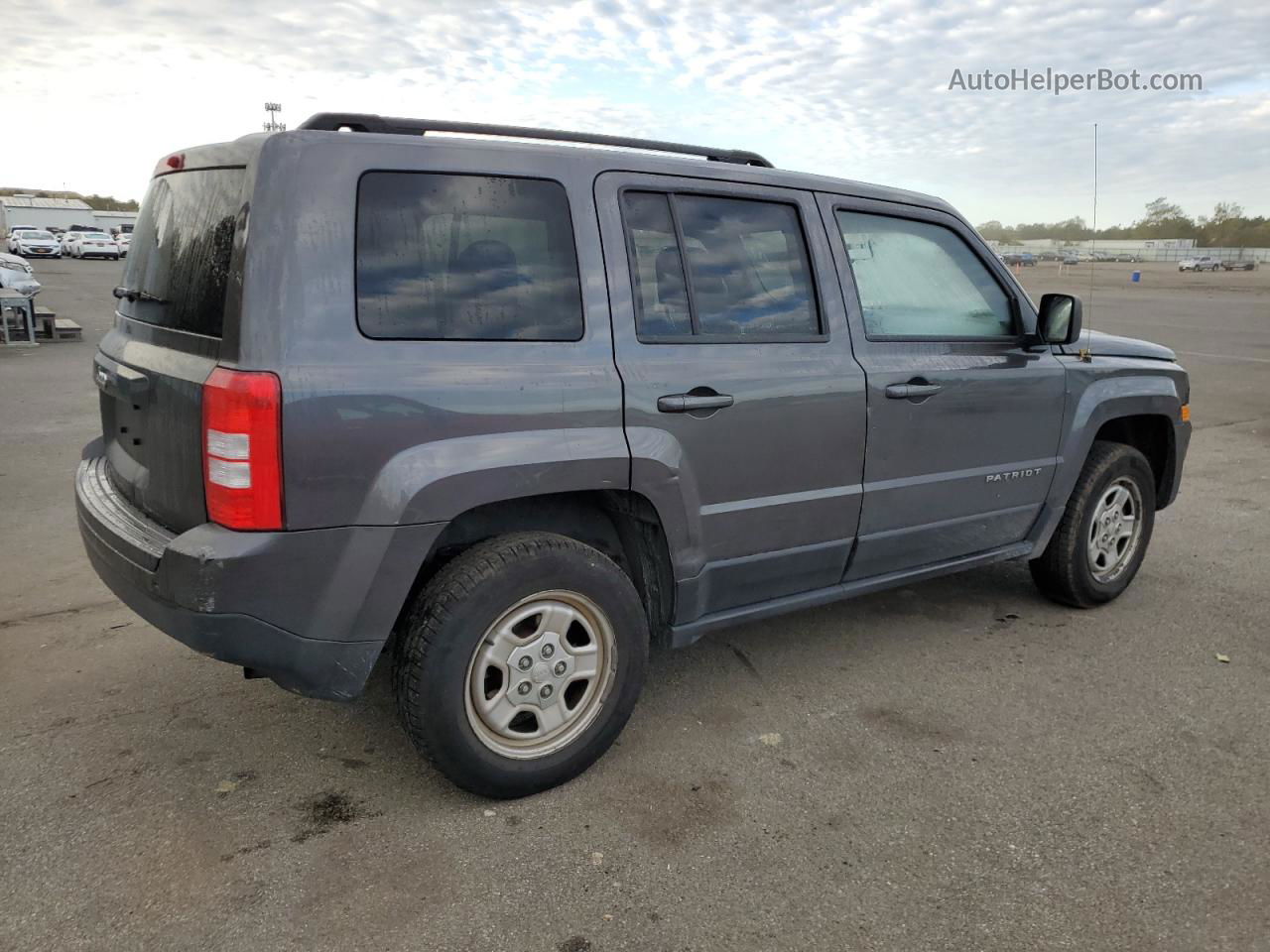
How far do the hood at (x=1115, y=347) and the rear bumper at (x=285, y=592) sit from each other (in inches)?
128

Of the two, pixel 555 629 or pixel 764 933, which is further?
pixel 555 629

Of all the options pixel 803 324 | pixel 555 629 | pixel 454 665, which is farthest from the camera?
pixel 803 324

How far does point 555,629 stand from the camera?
2.95 meters

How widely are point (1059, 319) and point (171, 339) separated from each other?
133 inches

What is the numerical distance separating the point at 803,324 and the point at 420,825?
2087mm

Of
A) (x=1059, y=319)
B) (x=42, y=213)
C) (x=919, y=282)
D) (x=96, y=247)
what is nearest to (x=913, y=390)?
(x=919, y=282)

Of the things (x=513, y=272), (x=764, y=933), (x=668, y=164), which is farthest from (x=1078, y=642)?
(x=513, y=272)

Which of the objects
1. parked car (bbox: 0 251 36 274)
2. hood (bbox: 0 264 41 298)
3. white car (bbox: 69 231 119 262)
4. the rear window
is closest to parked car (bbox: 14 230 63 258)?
white car (bbox: 69 231 119 262)

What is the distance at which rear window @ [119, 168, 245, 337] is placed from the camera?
2590 millimetres

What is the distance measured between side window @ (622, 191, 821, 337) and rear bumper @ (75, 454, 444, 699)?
109cm

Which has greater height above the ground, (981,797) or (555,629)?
(555,629)

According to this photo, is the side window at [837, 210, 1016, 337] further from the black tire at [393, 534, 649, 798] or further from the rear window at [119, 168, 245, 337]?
the rear window at [119, 168, 245, 337]

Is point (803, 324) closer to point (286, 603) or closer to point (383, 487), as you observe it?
point (383, 487)

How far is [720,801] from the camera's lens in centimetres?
296
